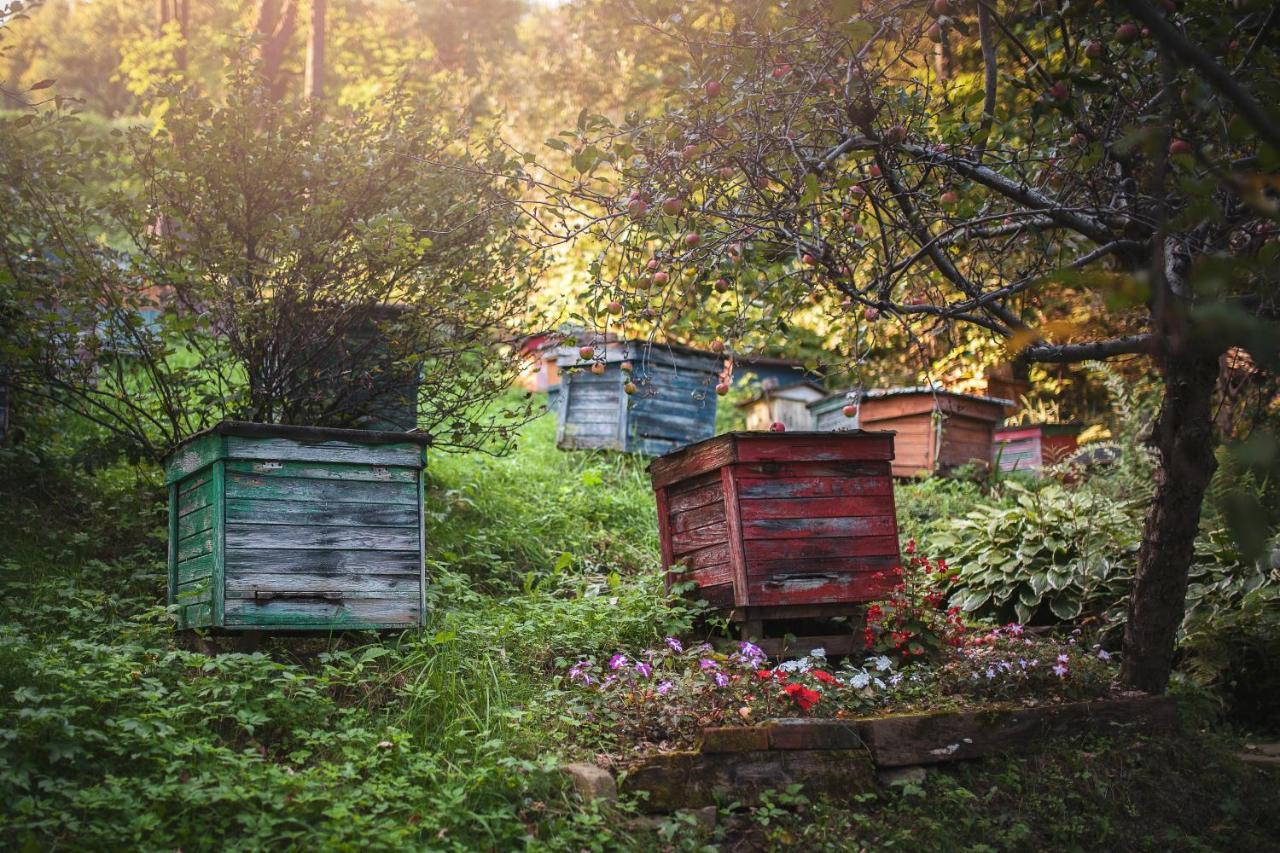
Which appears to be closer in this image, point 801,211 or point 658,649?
point 801,211

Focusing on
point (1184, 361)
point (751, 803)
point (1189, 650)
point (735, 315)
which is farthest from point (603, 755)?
point (1189, 650)

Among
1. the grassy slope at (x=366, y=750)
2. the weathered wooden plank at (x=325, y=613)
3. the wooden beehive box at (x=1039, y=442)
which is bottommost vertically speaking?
the grassy slope at (x=366, y=750)

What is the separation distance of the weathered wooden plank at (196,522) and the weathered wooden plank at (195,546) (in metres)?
0.02

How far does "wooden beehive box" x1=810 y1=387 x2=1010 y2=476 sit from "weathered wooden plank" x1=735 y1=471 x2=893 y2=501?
5.40 m

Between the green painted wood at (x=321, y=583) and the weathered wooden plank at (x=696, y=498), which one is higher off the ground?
the weathered wooden plank at (x=696, y=498)

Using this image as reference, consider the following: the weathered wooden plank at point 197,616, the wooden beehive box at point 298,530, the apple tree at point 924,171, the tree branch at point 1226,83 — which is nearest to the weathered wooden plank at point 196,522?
the wooden beehive box at point 298,530

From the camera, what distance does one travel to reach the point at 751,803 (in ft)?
13.3

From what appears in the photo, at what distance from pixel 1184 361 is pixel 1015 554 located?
2.66 meters

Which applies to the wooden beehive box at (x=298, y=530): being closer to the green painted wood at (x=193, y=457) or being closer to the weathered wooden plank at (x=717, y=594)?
the green painted wood at (x=193, y=457)

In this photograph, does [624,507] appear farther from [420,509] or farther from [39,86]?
[39,86]

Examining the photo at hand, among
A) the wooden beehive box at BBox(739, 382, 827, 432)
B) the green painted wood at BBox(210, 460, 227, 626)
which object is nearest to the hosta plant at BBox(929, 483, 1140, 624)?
the green painted wood at BBox(210, 460, 227, 626)

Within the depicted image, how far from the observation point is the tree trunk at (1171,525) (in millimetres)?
4852

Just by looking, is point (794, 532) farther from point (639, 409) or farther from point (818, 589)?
point (639, 409)

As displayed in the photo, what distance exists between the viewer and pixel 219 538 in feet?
15.0
